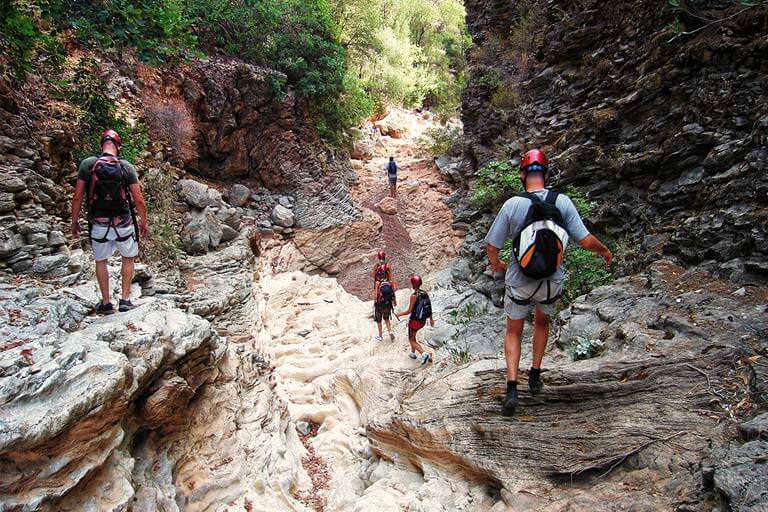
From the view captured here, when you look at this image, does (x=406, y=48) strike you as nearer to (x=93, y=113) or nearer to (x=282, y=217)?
(x=282, y=217)

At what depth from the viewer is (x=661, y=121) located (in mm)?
6258

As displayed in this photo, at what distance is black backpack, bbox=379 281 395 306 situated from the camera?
8.00 m

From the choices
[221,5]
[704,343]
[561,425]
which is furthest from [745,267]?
[221,5]

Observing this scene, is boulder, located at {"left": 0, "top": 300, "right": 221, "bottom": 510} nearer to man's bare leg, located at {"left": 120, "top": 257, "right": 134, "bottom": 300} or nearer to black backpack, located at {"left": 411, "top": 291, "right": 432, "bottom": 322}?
man's bare leg, located at {"left": 120, "top": 257, "right": 134, "bottom": 300}

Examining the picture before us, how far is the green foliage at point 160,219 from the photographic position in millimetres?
8098

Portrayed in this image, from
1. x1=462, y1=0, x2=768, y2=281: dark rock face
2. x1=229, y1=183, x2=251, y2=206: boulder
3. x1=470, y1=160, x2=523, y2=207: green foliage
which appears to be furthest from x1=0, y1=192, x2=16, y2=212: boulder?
x1=470, y1=160, x2=523, y2=207: green foliage

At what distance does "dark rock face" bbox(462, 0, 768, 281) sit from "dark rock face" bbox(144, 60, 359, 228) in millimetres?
7206

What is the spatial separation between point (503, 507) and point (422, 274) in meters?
9.45

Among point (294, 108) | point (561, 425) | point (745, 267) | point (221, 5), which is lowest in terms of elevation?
point (561, 425)

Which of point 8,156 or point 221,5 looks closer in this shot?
point 8,156

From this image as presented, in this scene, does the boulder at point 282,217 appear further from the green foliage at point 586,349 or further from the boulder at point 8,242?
the green foliage at point 586,349

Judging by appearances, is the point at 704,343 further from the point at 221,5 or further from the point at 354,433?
the point at 221,5

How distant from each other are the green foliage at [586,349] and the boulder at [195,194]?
974 cm

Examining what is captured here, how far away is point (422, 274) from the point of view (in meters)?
12.6
